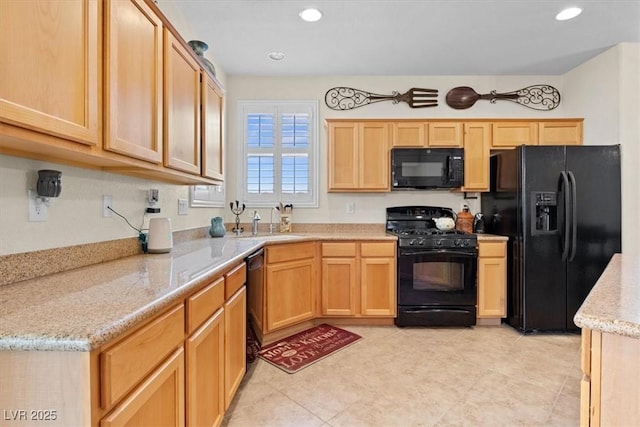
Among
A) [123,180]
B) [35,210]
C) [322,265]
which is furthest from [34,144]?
[322,265]

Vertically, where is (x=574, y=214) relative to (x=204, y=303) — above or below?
above

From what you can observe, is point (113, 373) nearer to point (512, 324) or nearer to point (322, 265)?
point (322, 265)

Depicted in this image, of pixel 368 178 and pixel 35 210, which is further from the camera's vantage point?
pixel 368 178

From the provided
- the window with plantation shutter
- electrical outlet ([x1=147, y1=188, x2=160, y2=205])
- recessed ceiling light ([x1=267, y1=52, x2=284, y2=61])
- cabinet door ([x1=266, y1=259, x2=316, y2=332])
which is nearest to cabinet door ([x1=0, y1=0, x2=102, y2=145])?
electrical outlet ([x1=147, y1=188, x2=160, y2=205])

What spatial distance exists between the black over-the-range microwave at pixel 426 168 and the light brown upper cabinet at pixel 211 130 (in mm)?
1716

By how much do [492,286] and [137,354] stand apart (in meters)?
3.13

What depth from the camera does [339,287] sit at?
3174 millimetres

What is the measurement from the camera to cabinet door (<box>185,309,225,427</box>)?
1.26 metres

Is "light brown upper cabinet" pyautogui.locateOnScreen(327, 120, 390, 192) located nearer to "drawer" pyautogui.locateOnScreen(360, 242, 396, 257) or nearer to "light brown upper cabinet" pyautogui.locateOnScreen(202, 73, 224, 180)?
"drawer" pyautogui.locateOnScreen(360, 242, 396, 257)

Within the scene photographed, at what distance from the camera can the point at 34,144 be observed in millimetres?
991

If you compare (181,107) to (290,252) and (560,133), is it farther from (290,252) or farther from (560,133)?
(560,133)

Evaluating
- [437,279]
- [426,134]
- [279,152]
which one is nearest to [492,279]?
[437,279]

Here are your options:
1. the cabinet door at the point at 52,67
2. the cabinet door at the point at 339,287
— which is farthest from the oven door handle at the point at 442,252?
the cabinet door at the point at 52,67

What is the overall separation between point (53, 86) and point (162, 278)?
0.73m
